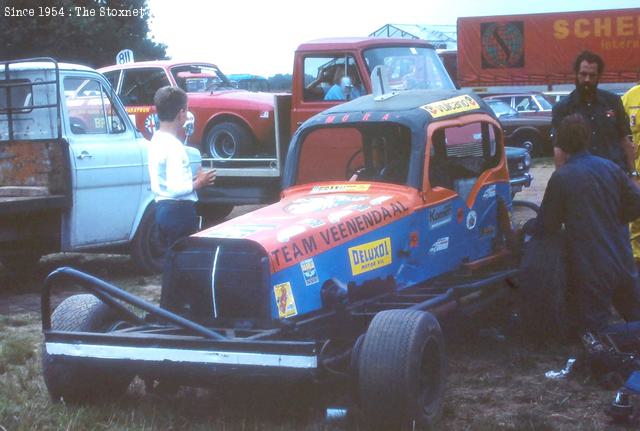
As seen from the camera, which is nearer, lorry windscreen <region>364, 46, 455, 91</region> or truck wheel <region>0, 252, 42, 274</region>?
truck wheel <region>0, 252, 42, 274</region>

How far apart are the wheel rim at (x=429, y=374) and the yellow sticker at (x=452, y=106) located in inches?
78.3

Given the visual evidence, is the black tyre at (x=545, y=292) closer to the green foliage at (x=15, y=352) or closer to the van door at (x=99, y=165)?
the green foliage at (x=15, y=352)

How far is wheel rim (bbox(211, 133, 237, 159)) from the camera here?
13.7 metres

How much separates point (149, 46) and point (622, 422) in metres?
31.4

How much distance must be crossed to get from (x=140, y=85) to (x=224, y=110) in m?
1.59

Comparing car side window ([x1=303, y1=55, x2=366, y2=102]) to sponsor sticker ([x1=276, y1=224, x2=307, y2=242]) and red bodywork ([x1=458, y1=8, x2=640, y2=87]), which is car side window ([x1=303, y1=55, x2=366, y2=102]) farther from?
red bodywork ([x1=458, y1=8, x2=640, y2=87])

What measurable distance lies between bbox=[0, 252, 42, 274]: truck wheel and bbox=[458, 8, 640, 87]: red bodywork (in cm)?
1956

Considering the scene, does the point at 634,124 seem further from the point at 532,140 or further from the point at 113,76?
the point at 532,140

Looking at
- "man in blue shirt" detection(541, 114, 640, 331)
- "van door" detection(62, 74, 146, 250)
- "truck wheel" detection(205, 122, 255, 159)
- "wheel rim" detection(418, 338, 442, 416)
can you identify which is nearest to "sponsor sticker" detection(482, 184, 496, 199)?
"man in blue shirt" detection(541, 114, 640, 331)

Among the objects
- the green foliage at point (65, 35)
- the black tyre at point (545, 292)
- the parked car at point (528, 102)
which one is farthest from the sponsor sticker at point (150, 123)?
the green foliage at point (65, 35)

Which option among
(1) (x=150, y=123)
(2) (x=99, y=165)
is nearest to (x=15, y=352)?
(2) (x=99, y=165)

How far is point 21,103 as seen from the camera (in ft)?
32.5

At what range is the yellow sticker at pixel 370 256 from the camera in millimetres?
5910

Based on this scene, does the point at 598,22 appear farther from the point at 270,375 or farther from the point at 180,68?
the point at 270,375
